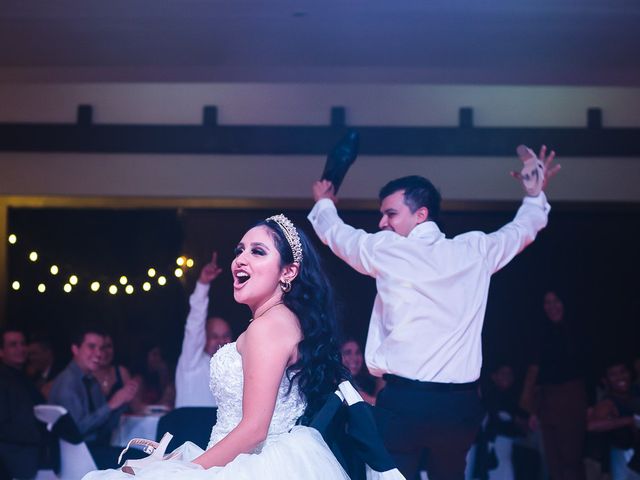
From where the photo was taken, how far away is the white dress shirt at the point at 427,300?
140 inches

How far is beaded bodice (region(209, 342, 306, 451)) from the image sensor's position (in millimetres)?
2584

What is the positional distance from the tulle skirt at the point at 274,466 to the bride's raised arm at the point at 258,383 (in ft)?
0.13

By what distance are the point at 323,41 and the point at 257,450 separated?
11.7 ft

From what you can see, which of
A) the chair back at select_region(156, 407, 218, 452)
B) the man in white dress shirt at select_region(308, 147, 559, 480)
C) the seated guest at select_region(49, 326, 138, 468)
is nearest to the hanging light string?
the seated guest at select_region(49, 326, 138, 468)

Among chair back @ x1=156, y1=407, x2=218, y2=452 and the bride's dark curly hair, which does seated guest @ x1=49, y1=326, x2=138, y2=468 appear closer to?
chair back @ x1=156, y1=407, x2=218, y2=452

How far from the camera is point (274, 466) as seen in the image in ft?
7.76

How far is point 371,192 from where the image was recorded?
685cm

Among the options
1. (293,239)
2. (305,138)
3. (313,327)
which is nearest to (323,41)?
(305,138)

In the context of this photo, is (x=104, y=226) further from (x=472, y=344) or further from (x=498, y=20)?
(x=472, y=344)

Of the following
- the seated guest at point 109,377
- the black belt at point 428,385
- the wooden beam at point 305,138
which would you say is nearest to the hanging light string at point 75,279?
the wooden beam at point 305,138

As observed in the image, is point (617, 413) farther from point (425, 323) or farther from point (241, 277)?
point (241, 277)

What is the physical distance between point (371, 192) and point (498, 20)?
2023 mm

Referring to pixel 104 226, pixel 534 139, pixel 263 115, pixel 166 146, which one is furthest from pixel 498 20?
pixel 104 226

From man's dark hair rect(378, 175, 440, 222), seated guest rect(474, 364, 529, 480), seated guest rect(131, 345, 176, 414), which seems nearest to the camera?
man's dark hair rect(378, 175, 440, 222)
